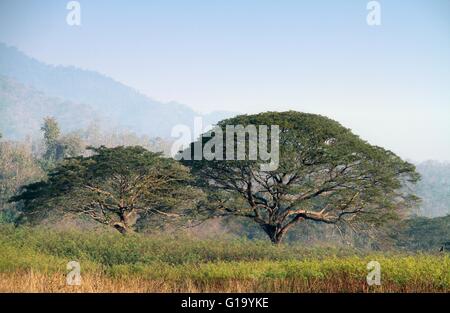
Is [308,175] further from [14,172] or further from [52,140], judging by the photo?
[52,140]

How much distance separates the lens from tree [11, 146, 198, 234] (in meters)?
31.0

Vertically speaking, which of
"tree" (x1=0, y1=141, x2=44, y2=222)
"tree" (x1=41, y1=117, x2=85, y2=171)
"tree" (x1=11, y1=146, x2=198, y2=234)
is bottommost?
"tree" (x1=11, y1=146, x2=198, y2=234)

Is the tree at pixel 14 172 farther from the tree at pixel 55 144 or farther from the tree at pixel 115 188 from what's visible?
the tree at pixel 115 188

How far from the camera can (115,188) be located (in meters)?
33.3

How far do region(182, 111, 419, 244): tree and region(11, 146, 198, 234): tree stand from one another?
5.82 ft

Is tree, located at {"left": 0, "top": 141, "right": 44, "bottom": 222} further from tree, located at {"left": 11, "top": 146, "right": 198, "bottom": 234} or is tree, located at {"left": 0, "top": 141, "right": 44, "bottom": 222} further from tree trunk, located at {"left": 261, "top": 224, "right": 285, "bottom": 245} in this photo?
tree trunk, located at {"left": 261, "top": 224, "right": 285, "bottom": 245}

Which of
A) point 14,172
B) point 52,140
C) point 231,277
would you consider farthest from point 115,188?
point 52,140

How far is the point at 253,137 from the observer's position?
30234 millimetres

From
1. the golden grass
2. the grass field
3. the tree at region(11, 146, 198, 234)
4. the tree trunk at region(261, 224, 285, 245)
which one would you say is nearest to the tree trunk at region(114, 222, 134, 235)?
the tree at region(11, 146, 198, 234)

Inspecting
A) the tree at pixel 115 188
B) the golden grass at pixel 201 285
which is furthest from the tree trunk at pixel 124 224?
the golden grass at pixel 201 285

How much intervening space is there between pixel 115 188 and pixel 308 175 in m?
12.6
